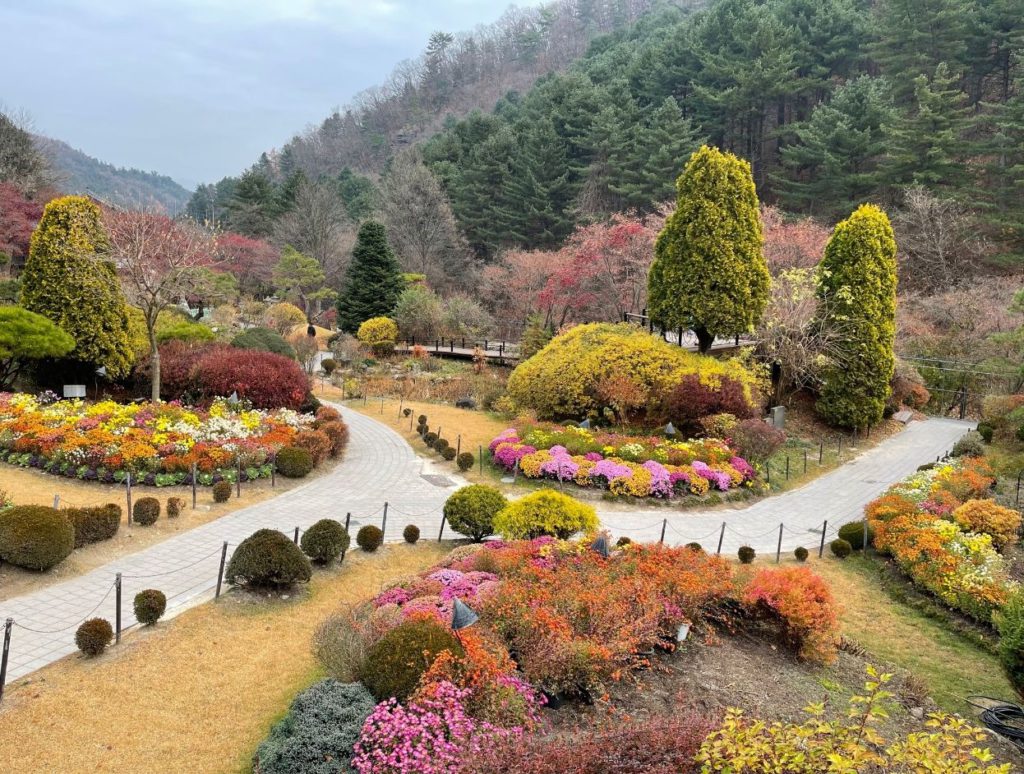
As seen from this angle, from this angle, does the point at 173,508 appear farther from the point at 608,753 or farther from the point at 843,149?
the point at 843,149

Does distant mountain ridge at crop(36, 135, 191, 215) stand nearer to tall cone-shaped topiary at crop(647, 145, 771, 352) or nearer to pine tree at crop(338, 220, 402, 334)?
pine tree at crop(338, 220, 402, 334)

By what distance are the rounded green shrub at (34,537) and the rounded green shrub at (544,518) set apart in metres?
6.72

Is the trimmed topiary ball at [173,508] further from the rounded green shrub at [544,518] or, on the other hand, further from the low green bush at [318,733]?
the low green bush at [318,733]

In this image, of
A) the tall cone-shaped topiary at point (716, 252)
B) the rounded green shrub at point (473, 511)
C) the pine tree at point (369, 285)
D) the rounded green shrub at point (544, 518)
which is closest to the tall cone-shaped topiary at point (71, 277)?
the rounded green shrub at point (473, 511)

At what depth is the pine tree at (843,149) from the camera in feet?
113

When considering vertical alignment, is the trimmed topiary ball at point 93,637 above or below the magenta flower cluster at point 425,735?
below

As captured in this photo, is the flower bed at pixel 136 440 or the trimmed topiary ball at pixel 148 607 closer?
the trimmed topiary ball at pixel 148 607

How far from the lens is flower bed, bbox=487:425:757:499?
15297mm

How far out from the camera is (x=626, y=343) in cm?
2017

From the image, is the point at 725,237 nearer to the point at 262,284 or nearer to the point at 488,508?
the point at 488,508

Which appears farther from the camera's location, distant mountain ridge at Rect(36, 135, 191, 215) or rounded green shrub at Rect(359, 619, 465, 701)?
distant mountain ridge at Rect(36, 135, 191, 215)

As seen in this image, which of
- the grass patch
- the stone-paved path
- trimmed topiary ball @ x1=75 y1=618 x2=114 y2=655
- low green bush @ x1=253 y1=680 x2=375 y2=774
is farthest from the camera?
the stone-paved path

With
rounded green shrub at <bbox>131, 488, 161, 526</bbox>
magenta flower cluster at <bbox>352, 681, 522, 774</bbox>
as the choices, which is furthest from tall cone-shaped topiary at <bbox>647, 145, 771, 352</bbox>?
magenta flower cluster at <bbox>352, 681, 522, 774</bbox>

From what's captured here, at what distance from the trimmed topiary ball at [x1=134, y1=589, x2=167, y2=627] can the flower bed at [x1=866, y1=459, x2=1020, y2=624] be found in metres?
11.8
